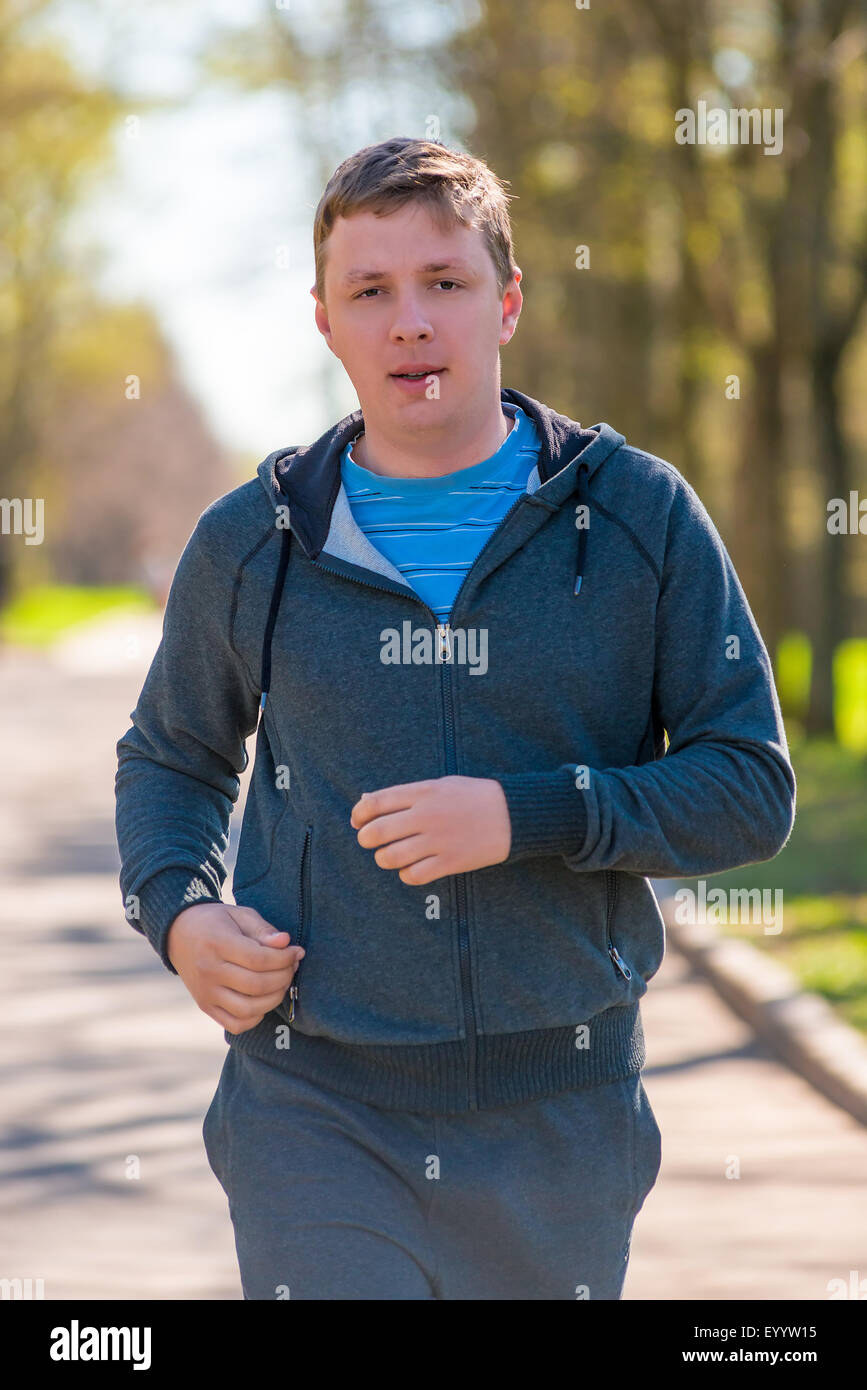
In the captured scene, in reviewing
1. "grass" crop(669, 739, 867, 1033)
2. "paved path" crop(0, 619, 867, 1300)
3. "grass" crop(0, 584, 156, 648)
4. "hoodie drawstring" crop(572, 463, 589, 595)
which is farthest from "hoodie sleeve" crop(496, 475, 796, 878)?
"grass" crop(0, 584, 156, 648)

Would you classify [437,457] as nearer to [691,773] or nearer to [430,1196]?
[691,773]

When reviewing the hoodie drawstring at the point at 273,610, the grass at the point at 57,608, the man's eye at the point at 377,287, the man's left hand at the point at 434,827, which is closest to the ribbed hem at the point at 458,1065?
the man's left hand at the point at 434,827

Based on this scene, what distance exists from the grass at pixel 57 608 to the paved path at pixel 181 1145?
1413 inches

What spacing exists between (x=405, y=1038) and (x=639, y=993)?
0.34 metres

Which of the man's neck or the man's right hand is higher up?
the man's neck

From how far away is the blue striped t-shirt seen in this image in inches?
107

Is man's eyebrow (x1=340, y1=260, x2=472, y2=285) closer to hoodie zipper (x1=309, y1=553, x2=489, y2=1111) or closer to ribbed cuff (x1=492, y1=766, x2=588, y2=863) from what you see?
hoodie zipper (x1=309, y1=553, x2=489, y2=1111)

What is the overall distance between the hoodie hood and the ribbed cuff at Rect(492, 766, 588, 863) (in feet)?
0.90

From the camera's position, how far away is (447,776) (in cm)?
254

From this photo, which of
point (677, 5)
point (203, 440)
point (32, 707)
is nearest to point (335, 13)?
point (677, 5)

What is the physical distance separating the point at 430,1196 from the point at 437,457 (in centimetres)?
96

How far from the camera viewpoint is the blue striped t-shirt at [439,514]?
2.73 m

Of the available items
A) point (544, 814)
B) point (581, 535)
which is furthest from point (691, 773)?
point (581, 535)

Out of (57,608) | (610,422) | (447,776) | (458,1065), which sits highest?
(57,608)
